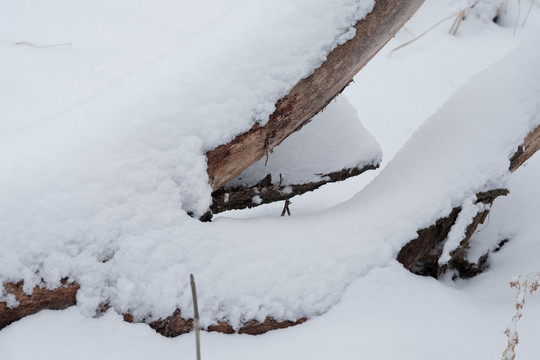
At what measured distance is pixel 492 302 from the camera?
1665 mm

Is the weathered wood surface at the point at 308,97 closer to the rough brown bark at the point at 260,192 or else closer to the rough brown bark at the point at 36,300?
the rough brown bark at the point at 260,192

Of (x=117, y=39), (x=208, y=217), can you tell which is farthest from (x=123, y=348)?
(x=117, y=39)

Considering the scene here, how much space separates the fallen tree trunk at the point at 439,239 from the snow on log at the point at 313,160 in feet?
1.60

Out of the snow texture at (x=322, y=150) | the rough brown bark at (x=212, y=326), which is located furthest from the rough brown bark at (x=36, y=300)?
the snow texture at (x=322, y=150)

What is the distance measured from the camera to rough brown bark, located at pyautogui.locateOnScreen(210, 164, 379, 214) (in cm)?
183

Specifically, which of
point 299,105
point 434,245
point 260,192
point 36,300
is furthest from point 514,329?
point 36,300

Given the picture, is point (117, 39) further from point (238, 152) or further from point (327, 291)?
point (327, 291)

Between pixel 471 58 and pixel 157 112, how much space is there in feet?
10.8

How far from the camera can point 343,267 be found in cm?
158

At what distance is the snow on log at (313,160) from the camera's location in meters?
1.94

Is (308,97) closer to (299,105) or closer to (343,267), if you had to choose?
(299,105)

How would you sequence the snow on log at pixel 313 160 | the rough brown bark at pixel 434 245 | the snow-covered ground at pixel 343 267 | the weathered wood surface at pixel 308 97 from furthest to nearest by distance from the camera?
1. the snow on log at pixel 313 160
2. the rough brown bark at pixel 434 245
3. the weathered wood surface at pixel 308 97
4. the snow-covered ground at pixel 343 267

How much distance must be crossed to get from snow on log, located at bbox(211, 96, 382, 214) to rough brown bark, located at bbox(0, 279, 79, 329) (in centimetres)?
74

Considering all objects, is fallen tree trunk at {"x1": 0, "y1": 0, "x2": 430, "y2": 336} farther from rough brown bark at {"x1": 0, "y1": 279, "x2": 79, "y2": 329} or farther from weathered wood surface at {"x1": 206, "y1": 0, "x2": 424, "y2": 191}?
rough brown bark at {"x1": 0, "y1": 279, "x2": 79, "y2": 329}
